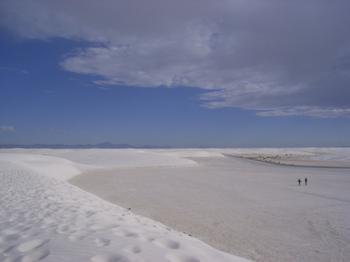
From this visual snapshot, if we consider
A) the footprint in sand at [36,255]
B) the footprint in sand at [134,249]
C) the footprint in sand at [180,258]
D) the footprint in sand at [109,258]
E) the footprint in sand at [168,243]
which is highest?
the footprint in sand at [134,249]

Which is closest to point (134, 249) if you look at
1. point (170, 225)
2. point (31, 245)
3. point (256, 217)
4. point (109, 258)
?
point (109, 258)

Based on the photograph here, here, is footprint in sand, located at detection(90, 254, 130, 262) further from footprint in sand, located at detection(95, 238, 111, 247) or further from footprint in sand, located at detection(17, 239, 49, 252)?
footprint in sand, located at detection(17, 239, 49, 252)

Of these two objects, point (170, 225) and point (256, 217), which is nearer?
point (170, 225)

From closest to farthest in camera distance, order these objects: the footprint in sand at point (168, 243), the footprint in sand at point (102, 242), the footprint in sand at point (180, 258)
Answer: the footprint in sand at point (180, 258) < the footprint in sand at point (102, 242) < the footprint in sand at point (168, 243)

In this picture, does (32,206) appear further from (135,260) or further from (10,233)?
(135,260)

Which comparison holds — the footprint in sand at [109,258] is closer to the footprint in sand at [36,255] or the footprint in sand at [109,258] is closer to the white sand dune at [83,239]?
the white sand dune at [83,239]

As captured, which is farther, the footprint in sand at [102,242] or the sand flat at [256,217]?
the sand flat at [256,217]

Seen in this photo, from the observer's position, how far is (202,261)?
5.56 meters

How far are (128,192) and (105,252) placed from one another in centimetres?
1427

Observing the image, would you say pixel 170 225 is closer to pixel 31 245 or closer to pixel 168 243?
pixel 168 243

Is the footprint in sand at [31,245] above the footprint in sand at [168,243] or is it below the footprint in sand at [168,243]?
above

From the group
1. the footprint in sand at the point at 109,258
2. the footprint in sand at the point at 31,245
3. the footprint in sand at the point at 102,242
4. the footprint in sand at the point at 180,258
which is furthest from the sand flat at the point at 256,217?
the footprint in sand at the point at 31,245

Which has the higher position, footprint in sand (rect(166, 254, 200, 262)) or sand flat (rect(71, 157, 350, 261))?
footprint in sand (rect(166, 254, 200, 262))

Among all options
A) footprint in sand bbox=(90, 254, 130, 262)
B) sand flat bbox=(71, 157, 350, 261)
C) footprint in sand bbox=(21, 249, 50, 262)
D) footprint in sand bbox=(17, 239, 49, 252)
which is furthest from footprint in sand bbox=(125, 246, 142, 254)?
sand flat bbox=(71, 157, 350, 261)
